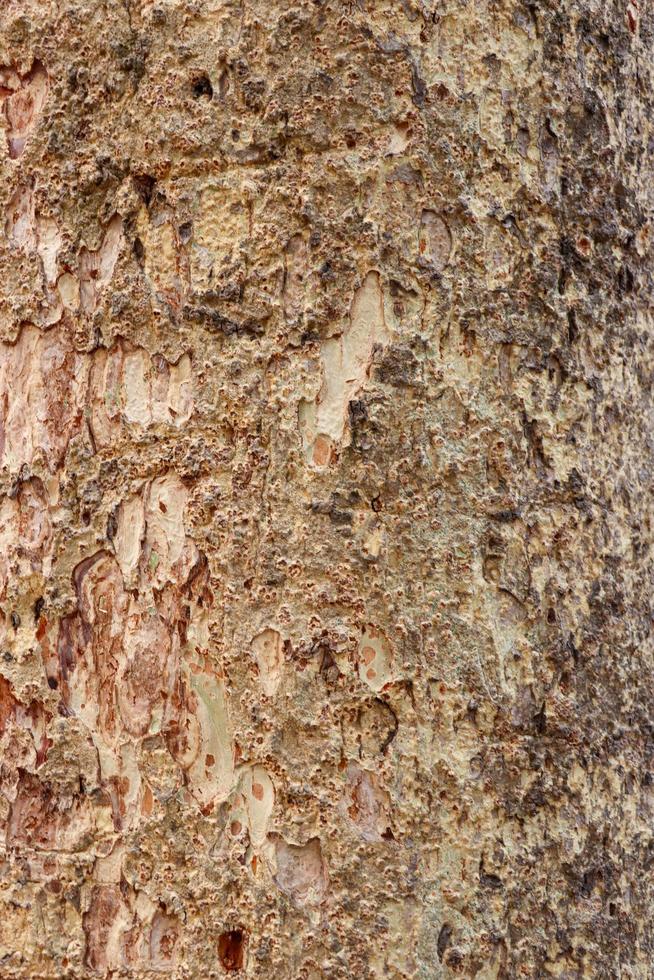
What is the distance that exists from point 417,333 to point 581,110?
0.40 metres

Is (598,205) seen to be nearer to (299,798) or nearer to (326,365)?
(326,365)

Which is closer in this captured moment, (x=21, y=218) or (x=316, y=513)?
(x=316, y=513)

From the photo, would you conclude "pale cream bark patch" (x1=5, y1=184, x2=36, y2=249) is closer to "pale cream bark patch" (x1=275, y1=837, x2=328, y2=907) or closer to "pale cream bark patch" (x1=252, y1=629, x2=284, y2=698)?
"pale cream bark patch" (x1=252, y1=629, x2=284, y2=698)

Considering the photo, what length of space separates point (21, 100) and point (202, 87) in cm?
28

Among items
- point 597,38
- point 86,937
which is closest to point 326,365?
point 597,38

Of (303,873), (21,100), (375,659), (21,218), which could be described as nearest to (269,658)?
(375,659)

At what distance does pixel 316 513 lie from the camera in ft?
4.55

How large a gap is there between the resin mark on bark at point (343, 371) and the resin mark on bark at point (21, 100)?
1.70ft

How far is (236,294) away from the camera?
1425 millimetres

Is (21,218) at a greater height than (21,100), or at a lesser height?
lesser

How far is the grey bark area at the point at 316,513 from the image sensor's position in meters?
1.37

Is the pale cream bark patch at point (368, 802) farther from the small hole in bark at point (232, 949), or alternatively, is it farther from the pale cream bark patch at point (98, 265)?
the pale cream bark patch at point (98, 265)

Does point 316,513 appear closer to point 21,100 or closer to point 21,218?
point 21,218

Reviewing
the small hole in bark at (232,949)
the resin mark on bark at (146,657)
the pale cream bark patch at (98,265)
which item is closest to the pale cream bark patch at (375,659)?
the resin mark on bark at (146,657)
